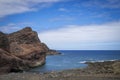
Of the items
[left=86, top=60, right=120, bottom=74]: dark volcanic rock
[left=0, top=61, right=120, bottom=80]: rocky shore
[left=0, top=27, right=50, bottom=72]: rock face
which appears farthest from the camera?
[left=0, top=27, right=50, bottom=72]: rock face

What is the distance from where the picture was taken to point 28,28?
79.6 metres

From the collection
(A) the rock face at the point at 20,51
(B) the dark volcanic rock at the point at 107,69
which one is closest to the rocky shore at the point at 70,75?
(B) the dark volcanic rock at the point at 107,69

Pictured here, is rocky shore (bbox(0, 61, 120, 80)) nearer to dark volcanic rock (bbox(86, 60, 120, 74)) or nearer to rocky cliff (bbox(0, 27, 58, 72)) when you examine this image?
dark volcanic rock (bbox(86, 60, 120, 74))

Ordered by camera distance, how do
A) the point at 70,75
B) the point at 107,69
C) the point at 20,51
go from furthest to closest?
the point at 20,51 < the point at 107,69 < the point at 70,75

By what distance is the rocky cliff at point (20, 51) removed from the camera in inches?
1891

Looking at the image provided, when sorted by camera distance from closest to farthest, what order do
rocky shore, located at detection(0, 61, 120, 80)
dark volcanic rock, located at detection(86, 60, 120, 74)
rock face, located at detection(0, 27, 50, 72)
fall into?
rocky shore, located at detection(0, 61, 120, 80) < dark volcanic rock, located at detection(86, 60, 120, 74) < rock face, located at detection(0, 27, 50, 72)

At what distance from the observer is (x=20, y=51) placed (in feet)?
211

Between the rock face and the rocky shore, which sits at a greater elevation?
the rock face

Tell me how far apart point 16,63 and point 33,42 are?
80.9ft

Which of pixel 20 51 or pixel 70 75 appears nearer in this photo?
pixel 70 75

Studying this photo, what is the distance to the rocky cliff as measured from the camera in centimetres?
4803

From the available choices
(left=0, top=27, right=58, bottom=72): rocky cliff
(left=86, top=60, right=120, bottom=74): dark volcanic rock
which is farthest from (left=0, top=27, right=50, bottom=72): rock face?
(left=86, top=60, right=120, bottom=74): dark volcanic rock

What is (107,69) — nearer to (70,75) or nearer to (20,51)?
(70,75)

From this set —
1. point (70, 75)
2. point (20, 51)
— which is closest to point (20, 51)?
point (20, 51)
